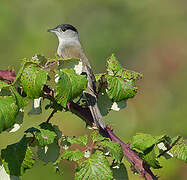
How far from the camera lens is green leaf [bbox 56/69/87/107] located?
1.81 meters

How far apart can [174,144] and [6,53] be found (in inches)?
233

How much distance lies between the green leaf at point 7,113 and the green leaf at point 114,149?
0.40 m

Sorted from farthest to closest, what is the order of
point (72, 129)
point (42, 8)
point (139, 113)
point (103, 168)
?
point (42, 8) < point (139, 113) < point (72, 129) < point (103, 168)

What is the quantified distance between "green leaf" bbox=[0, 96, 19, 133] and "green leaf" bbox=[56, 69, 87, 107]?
20 cm

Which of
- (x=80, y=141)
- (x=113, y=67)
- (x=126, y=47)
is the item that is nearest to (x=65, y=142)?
(x=80, y=141)

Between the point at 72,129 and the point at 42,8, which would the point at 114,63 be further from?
the point at 42,8

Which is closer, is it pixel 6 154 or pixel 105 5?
pixel 6 154

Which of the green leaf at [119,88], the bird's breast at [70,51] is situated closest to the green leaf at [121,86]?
the green leaf at [119,88]

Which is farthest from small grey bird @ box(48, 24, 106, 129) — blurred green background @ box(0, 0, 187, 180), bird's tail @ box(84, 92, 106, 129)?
blurred green background @ box(0, 0, 187, 180)

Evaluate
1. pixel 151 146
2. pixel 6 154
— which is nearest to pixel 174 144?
pixel 151 146

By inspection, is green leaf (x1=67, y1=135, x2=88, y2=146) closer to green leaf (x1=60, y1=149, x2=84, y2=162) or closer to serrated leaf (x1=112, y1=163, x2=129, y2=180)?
green leaf (x1=60, y1=149, x2=84, y2=162)

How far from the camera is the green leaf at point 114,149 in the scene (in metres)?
1.82

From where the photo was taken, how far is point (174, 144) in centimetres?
208

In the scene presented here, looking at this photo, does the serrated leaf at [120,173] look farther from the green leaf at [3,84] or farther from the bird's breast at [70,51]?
the bird's breast at [70,51]
